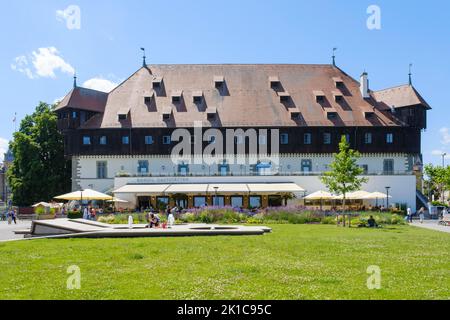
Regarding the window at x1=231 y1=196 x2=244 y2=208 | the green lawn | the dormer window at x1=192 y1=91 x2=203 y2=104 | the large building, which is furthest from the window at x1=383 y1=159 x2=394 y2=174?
the green lawn

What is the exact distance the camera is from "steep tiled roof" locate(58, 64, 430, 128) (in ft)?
166

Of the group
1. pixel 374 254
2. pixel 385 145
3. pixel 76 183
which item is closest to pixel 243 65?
pixel 385 145

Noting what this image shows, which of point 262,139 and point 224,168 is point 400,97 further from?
point 224,168

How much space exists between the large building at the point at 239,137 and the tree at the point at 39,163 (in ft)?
15.2

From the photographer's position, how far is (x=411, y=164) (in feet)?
167

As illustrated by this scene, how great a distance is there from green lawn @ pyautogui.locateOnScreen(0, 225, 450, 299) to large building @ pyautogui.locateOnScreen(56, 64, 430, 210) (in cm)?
2929

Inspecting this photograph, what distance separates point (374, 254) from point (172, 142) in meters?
36.5

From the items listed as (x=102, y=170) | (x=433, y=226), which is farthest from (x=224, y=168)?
(x=433, y=226)

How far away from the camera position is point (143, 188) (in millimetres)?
45375

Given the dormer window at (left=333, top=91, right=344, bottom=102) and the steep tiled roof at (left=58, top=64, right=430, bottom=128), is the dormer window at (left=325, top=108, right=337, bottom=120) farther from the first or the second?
the dormer window at (left=333, top=91, right=344, bottom=102)

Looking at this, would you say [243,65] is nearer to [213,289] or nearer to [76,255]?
[76,255]

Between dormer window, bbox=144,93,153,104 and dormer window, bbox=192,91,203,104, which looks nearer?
dormer window, bbox=192,91,203,104

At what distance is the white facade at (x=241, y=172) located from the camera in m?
47.6

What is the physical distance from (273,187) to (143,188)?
11.6m
